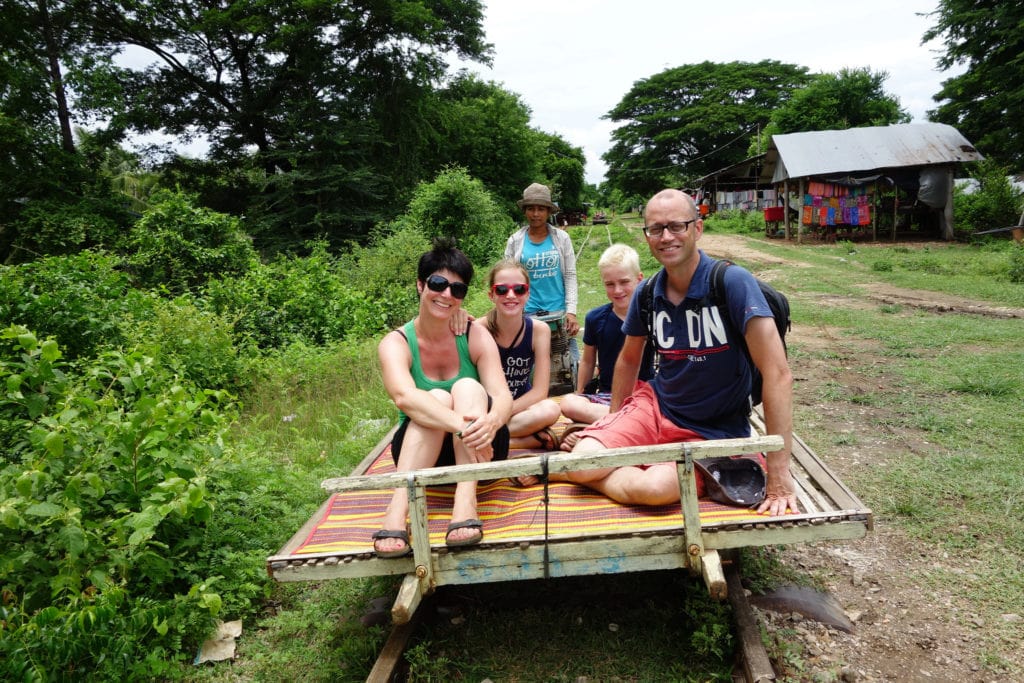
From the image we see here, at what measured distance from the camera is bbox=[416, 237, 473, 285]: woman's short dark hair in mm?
3162

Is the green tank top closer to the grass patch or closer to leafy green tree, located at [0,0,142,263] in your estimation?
the grass patch

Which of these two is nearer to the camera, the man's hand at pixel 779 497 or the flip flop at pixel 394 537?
the flip flop at pixel 394 537

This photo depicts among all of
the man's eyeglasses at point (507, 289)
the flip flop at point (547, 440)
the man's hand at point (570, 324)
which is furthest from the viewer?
the man's hand at point (570, 324)

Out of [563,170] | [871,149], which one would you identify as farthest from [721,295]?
[563,170]

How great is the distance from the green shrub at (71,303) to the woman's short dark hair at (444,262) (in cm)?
372

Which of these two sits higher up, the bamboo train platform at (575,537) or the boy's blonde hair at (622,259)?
the boy's blonde hair at (622,259)

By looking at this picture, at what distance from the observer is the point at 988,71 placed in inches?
899

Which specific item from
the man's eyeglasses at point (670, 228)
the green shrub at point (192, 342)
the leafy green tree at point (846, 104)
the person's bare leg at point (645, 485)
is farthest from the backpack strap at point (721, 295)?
the leafy green tree at point (846, 104)

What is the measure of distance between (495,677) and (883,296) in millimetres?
11410

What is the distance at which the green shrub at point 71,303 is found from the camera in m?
5.65

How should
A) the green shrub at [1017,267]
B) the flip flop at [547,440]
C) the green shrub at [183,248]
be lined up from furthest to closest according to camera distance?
the green shrub at [1017,267] → the green shrub at [183,248] → the flip flop at [547,440]

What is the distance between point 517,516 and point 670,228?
4.89 feet

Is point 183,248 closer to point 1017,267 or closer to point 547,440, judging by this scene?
point 547,440

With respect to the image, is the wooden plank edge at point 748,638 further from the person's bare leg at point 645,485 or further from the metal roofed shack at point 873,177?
the metal roofed shack at point 873,177
